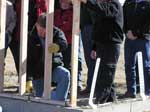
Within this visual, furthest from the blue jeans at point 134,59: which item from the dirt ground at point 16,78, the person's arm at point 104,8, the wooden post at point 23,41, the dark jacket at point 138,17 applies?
the wooden post at point 23,41

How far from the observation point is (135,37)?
9.28 m

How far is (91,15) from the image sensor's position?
30.8 ft

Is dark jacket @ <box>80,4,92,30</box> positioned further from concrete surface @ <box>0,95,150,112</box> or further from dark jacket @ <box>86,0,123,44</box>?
concrete surface @ <box>0,95,150,112</box>

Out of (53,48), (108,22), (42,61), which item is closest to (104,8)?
(108,22)

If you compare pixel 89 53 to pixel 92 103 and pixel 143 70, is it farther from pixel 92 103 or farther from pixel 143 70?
pixel 92 103

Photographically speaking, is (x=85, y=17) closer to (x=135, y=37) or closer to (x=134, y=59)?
(x=135, y=37)

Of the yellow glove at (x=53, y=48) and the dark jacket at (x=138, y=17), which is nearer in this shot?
the yellow glove at (x=53, y=48)

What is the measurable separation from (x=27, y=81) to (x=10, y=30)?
81 centimetres

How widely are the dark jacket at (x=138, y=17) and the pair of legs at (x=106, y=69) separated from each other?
92cm

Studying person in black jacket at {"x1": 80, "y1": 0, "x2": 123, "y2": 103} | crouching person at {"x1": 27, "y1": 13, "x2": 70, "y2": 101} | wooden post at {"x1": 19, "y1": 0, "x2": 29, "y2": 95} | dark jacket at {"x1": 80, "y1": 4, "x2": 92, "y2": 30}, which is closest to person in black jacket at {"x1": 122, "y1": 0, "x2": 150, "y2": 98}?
dark jacket at {"x1": 80, "y1": 4, "x2": 92, "y2": 30}

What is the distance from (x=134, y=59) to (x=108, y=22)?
125cm

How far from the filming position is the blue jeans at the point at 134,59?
9.34 m

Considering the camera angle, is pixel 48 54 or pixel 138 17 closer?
pixel 48 54

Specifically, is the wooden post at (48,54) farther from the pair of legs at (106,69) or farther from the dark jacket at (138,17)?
the dark jacket at (138,17)
